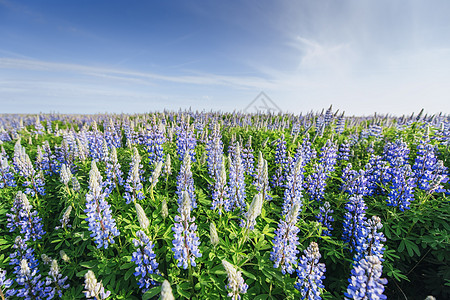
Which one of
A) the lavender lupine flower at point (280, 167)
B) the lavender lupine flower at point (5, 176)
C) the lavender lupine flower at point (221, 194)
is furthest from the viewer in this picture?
the lavender lupine flower at point (280, 167)

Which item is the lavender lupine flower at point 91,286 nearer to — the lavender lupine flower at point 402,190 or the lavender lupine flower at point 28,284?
the lavender lupine flower at point 28,284

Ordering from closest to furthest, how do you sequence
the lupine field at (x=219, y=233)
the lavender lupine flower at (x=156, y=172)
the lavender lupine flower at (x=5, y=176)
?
1. the lupine field at (x=219, y=233)
2. the lavender lupine flower at (x=156, y=172)
3. the lavender lupine flower at (x=5, y=176)

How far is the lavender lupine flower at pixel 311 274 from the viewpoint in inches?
109

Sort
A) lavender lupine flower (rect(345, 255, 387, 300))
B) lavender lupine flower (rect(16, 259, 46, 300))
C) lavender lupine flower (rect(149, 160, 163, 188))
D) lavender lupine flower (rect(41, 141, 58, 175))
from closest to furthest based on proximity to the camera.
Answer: lavender lupine flower (rect(345, 255, 387, 300))
lavender lupine flower (rect(16, 259, 46, 300))
lavender lupine flower (rect(149, 160, 163, 188))
lavender lupine flower (rect(41, 141, 58, 175))

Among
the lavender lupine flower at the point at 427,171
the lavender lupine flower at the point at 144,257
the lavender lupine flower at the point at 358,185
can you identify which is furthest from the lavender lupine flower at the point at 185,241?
the lavender lupine flower at the point at 427,171

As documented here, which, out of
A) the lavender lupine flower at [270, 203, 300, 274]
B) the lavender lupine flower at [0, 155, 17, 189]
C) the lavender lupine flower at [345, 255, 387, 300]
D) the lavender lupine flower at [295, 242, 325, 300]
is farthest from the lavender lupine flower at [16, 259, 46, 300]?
the lavender lupine flower at [345, 255, 387, 300]

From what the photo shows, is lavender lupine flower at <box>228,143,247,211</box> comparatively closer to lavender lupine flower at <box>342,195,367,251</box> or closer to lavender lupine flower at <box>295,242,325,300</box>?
lavender lupine flower at <box>295,242,325,300</box>

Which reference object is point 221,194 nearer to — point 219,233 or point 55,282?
point 219,233

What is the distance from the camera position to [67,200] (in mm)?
4254

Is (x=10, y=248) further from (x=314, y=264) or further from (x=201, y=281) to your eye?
(x=314, y=264)

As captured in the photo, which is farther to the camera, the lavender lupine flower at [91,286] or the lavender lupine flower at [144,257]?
the lavender lupine flower at [144,257]

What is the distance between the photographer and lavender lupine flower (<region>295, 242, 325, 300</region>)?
2.76 m

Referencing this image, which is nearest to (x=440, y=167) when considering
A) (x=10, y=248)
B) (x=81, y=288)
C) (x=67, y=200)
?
(x=81, y=288)

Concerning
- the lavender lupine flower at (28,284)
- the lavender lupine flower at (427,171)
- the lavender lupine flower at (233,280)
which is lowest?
the lavender lupine flower at (28,284)
